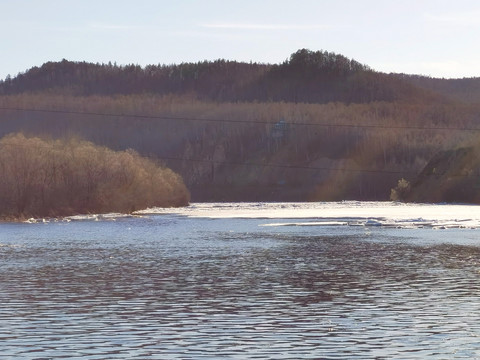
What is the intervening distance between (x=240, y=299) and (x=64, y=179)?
84336 millimetres

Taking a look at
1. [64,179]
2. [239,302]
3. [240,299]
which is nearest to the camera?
[239,302]

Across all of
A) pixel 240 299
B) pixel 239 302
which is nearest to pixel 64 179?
pixel 240 299

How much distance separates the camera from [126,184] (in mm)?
128750

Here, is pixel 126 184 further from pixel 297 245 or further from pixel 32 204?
pixel 297 245

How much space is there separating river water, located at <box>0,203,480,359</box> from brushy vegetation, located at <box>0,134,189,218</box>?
41.6 metres

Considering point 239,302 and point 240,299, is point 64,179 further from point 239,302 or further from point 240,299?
point 239,302

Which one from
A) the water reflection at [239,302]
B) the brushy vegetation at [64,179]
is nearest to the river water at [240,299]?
the water reflection at [239,302]

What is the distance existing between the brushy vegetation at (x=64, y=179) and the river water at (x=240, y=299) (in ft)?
137

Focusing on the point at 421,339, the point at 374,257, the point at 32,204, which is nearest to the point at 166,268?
the point at 374,257

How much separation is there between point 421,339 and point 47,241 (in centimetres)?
4966

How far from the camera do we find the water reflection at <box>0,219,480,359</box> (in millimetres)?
24609

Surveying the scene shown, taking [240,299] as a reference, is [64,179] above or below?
above

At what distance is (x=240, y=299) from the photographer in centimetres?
3481

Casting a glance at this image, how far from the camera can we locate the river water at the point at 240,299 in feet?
80.7
